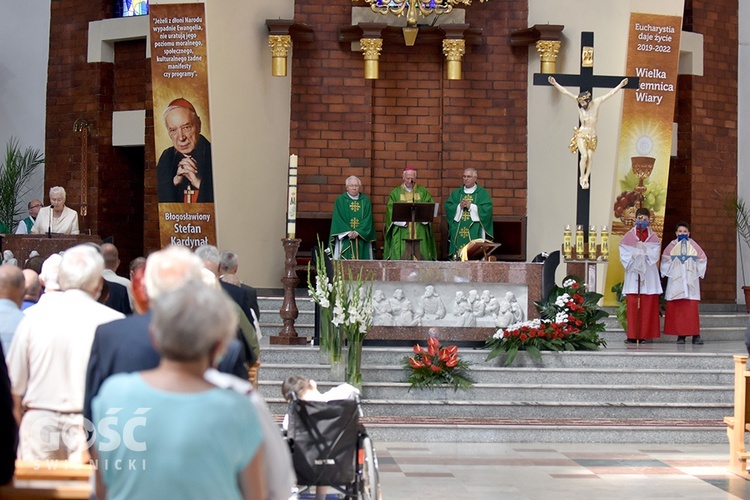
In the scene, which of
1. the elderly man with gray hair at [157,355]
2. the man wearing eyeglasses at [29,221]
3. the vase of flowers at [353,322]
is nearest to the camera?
the elderly man with gray hair at [157,355]

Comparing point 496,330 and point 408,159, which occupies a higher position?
point 408,159

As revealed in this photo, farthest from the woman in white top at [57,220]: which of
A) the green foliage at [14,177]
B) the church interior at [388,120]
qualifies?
the green foliage at [14,177]

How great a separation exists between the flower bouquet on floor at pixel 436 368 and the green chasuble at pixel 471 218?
3736mm

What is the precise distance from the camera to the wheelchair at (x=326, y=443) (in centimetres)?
553

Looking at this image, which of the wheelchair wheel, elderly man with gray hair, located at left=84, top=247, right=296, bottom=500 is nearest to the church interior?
the wheelchair wheel

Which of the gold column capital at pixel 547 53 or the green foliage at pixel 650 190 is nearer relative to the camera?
the green foliage at pixel 650 190

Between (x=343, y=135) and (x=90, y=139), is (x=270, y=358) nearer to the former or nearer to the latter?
(x=343, y=135)

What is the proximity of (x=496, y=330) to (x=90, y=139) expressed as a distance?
7.31 meters

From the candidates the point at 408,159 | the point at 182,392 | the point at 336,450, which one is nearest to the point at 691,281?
the point at 408,159

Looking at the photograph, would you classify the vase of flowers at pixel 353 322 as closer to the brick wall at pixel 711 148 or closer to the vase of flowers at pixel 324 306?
the vase of flowers at pixel 324 306

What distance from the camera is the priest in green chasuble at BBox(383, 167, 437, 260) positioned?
13.1 m

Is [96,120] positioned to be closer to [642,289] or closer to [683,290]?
[642,289]

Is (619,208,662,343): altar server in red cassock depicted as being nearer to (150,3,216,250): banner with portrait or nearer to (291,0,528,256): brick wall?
(291,0,528,256): brick wall

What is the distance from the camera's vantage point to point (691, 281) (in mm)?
12125
